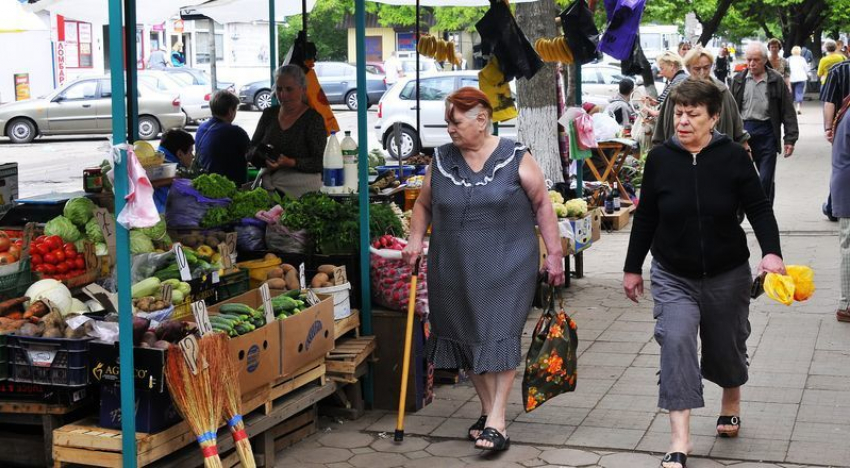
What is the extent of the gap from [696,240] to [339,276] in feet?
6.84

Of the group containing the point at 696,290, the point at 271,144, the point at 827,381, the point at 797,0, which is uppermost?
the point at 797,0

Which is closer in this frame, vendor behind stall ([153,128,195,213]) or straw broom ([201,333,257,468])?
straw broom ([201,333,257,468])

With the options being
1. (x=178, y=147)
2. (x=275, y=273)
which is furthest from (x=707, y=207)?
(x=178, y=147)

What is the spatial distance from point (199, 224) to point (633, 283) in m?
2.88

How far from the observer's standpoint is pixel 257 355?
5.21 m

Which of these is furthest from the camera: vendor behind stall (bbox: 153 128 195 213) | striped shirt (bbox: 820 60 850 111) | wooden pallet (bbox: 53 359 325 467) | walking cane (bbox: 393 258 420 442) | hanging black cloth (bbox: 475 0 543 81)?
striped shirt (bbox: 820 60 850 111)

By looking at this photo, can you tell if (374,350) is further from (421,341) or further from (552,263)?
(552,263)

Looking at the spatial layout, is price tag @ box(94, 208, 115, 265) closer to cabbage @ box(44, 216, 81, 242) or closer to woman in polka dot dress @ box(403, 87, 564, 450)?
cabbage @ box(44, 216, 81, 242)

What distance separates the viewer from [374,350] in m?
6.36

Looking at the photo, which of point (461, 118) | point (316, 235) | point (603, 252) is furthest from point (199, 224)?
point (603, 252)

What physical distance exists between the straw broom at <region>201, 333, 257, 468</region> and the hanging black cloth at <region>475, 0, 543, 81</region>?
429cm

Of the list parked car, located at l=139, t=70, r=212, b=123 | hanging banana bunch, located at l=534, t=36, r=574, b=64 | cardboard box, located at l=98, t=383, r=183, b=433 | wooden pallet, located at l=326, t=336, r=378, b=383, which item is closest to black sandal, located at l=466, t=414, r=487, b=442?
wooden pallet, located at l=326, t=336, r=378, b=383

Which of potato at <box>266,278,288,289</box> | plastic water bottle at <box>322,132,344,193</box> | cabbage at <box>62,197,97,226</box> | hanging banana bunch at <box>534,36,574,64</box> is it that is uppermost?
hanging banana bunch at <box>534,36,574,64</box>

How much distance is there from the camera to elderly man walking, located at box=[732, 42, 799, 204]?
421 inches
